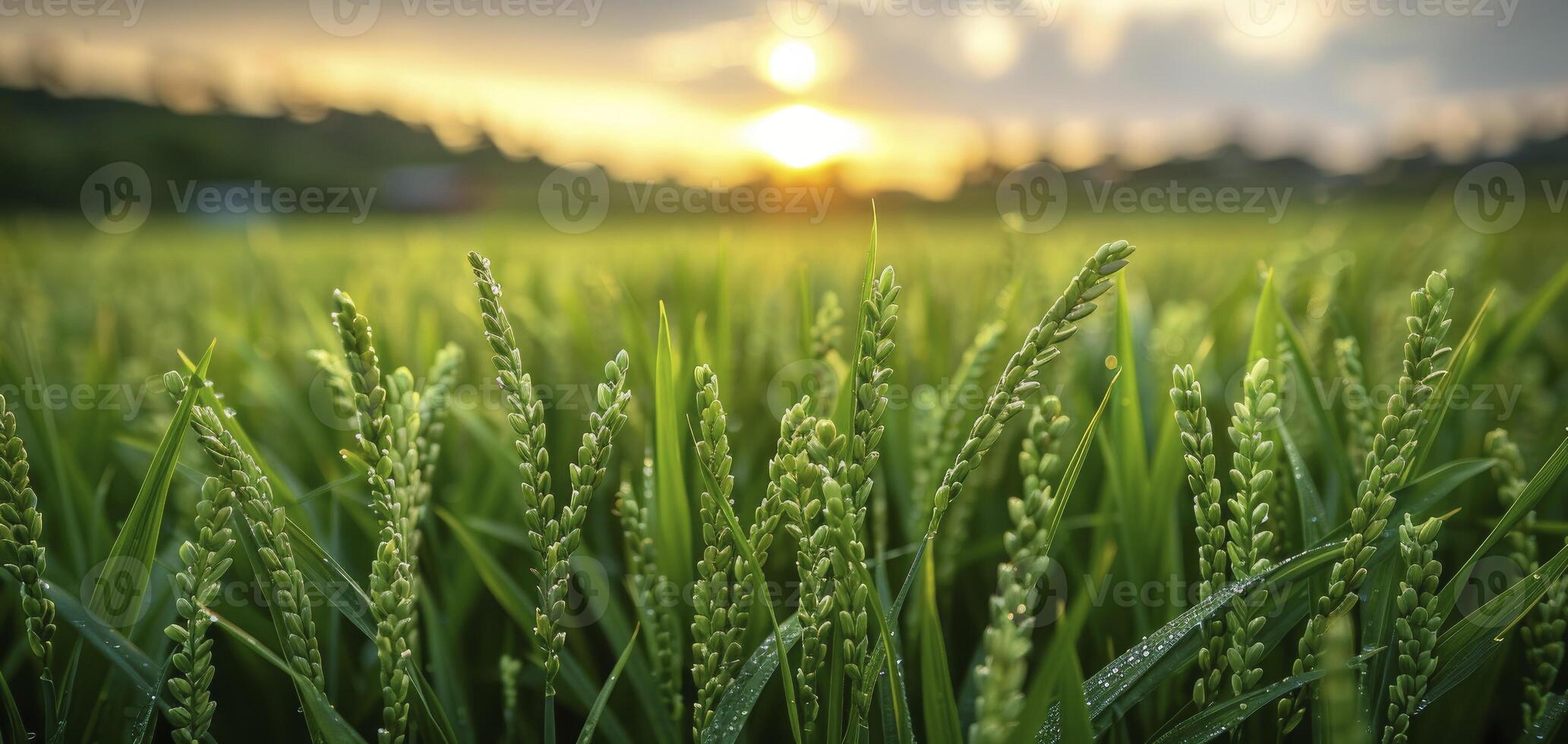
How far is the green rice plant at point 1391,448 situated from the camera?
0.44 meters

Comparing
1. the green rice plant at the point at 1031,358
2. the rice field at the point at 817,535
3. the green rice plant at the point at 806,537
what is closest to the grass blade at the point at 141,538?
the rice field at the point at 817,535

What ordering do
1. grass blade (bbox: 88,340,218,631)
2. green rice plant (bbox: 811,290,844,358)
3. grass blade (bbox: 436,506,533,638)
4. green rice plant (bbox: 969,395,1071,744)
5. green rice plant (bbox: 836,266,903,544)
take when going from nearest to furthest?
green rice plant (bbox: 969,395,1071,744)
green rice plant (bbox: 836,266,903,544)
grass blade (bbox: 88,340,218,631)
grass blade (bbox: 436,506,533,638)
green rice plant (bbox: 811,290,844,358)

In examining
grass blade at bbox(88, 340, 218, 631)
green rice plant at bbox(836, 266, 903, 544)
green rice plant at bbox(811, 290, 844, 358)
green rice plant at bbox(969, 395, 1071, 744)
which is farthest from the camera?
green rice plant at bbox(811, 290, 844, 358)

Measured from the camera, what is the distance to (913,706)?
656mm

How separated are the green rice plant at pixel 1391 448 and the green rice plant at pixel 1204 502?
0.16 ft

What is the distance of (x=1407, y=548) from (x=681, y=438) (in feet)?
1.93

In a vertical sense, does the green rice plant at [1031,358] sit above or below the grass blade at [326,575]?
above

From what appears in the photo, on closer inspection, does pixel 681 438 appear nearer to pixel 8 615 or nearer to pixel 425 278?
pixel 8 615

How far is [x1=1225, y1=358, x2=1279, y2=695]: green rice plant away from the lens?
1.48 feet

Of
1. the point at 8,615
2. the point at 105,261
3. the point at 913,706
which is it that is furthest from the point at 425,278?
the point at 913,706

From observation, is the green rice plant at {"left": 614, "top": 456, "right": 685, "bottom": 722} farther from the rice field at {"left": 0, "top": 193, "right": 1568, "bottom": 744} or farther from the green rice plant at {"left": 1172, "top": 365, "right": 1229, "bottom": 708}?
the green rice plant at {"left": 1172, "top": 365, "right": 1229, "bottom": 708}

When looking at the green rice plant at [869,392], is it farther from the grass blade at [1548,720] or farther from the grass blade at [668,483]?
the grass blade at [1548,720]

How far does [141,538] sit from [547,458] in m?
0.39

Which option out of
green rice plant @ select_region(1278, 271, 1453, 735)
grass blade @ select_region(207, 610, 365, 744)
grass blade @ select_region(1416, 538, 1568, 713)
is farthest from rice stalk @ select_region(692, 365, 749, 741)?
grass blade @ select_region(1416, 538, 1568, 713)
